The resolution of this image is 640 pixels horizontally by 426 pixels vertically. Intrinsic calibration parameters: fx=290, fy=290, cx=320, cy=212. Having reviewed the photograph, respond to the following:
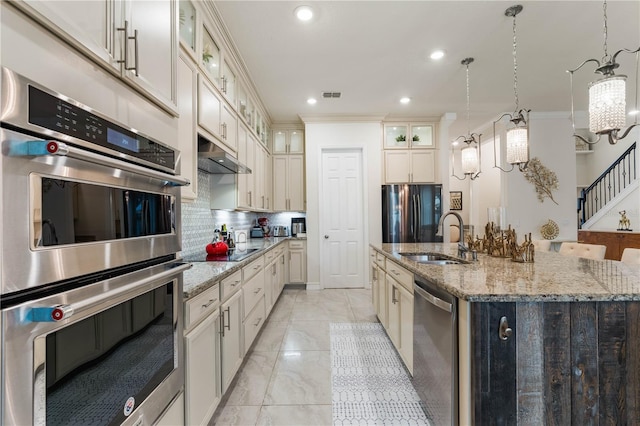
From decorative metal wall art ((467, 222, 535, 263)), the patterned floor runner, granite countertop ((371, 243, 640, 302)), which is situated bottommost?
the patterned floor runner

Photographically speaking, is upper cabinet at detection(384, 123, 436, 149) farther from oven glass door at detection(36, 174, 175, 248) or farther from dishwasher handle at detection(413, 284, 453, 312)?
oven glass door at detection(36, 174, 175, 248)

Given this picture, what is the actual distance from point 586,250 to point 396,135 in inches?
124

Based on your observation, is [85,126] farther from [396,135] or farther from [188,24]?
[396,135]

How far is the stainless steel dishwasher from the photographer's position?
4.36 feet

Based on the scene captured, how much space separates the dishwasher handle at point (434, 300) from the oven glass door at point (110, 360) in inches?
48.0

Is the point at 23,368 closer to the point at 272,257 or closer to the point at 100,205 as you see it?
the point at 100,205

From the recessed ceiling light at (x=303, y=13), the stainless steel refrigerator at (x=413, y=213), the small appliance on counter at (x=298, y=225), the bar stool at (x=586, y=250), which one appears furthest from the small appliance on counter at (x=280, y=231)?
the bar stool at (x=586, y=250)

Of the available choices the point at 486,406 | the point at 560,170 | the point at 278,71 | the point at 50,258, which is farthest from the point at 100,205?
the point at 560,170

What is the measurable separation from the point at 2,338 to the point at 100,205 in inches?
14.1

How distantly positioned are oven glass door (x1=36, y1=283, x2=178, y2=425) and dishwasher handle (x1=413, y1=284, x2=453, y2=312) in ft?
4.00

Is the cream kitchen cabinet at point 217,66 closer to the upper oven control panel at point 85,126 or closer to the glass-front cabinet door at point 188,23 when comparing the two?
the glass-front cabinet door at point 188,23

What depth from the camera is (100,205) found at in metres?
0.81

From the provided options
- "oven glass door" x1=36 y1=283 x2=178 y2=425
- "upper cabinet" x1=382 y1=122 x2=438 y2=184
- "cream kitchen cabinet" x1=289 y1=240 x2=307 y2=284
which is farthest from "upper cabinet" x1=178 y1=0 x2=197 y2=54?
"upper cabinet" x1=382 y1=122 x2=438 y2=184

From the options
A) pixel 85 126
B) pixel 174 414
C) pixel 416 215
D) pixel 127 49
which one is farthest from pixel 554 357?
pixel 416 215
